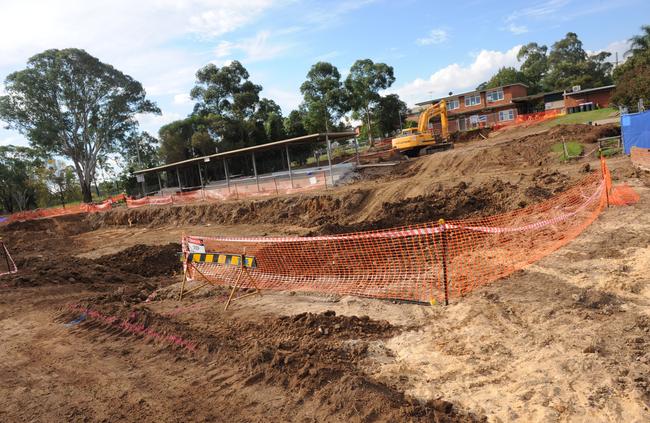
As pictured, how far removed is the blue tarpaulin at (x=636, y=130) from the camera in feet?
51.6

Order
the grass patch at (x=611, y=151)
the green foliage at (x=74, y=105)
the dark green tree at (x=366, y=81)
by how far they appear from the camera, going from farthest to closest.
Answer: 1. the dark green tree at (x=366, y=81)
2. the green foliage at (x=74, y=105)
3. the grass patch at (x=611, y=151)

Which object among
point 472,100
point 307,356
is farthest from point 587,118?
point 307,356

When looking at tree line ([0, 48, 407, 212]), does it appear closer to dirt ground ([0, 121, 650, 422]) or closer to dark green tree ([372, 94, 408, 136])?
dark green tree ([372, 94, 408, 136])

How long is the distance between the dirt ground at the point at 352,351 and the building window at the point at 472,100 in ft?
167

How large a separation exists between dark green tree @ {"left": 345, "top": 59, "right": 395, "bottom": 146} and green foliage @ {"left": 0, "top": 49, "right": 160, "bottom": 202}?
26162 mm

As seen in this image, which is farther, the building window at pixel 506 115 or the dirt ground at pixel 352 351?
the building window at pixel 506 115

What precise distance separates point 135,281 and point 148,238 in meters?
11.1

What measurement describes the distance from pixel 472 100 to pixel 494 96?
2846 millimetres

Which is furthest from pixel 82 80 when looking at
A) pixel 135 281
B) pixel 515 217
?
pixel 515 217

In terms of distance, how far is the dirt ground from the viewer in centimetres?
384

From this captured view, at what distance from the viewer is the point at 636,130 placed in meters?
16.3

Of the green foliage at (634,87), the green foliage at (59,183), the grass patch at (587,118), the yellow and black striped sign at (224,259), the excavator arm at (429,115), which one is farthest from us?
the green foliage at (59,183)

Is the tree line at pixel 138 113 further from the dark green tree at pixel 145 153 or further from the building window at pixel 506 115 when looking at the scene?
the building window at pixel 506 115

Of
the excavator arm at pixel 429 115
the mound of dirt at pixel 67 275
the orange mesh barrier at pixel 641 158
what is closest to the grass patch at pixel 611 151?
the orange mesh barrier at pixel 641 158
